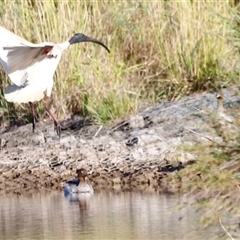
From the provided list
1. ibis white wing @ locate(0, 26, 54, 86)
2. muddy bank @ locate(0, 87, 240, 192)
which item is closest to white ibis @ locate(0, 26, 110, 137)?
ibis white wing @ locate(0, 26, 54, 86)

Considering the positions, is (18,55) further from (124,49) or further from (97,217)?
(124,49)

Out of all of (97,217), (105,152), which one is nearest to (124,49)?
(105,152)

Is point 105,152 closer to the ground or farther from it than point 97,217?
closer to the ground

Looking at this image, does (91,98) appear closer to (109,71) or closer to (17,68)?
(109,71)

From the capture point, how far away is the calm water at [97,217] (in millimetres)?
6984

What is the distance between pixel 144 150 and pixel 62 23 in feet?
7.76

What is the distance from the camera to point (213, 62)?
10766 millimetres

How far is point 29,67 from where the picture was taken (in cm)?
959

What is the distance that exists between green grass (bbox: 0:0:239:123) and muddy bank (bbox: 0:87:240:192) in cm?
36

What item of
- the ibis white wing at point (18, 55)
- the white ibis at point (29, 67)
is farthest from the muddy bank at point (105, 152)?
the ibis white wing at point (18, 55)

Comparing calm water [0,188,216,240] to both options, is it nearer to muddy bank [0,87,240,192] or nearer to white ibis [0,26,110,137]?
muddy bank [0,87,240,192]

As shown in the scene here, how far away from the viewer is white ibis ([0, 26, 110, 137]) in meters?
9.24

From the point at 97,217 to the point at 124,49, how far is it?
4.33 m

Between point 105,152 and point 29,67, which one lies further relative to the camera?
point 105,152
